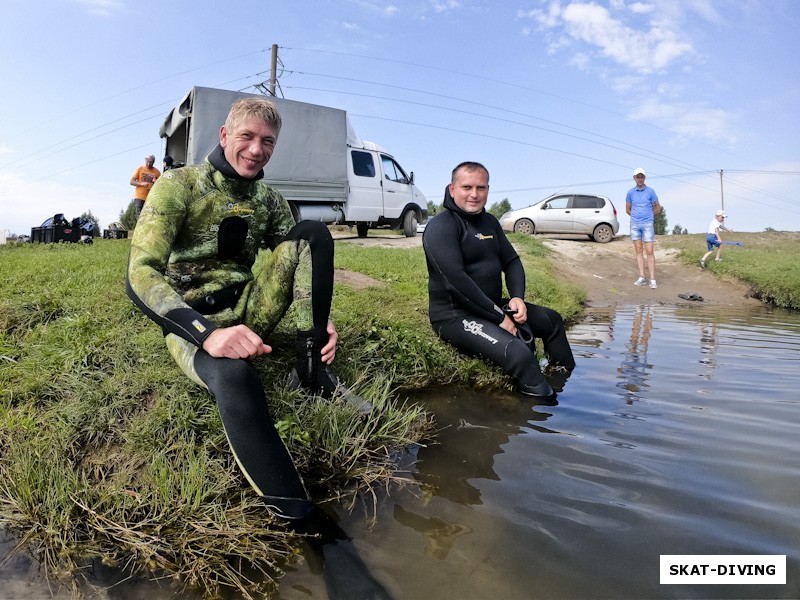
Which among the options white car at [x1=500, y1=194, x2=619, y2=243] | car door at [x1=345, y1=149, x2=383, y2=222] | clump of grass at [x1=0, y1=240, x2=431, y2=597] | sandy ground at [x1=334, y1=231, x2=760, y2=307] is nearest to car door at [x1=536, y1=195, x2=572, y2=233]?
white car at [x1=500, y1=194, x2=619, y2=243]

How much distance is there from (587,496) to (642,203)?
10.5 meters

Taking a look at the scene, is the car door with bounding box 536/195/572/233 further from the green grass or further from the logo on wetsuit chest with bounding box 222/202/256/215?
the logo on wetsuit chest with bounding box 222/202/256/215

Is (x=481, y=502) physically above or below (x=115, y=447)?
below

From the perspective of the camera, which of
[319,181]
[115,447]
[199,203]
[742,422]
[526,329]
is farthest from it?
[319,181]

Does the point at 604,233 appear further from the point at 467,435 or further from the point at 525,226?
the point at 467,435

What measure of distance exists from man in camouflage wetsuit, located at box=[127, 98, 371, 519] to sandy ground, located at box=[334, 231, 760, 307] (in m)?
8.24

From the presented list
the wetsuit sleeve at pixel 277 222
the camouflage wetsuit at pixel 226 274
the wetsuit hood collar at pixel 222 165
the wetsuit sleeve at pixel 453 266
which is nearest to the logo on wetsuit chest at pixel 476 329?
the wetsuit sleeve at pixel 453 266

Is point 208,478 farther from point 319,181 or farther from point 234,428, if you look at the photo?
point 319,181

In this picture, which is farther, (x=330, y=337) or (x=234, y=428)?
(x=330, y=337)

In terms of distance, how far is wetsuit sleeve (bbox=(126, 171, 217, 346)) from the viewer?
2451 millimetres

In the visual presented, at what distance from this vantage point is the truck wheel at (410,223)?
17.1 m

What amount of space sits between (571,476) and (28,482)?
100 inches

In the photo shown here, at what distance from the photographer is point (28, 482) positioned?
7.55 feet

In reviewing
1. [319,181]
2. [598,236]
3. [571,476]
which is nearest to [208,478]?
[571,476]
